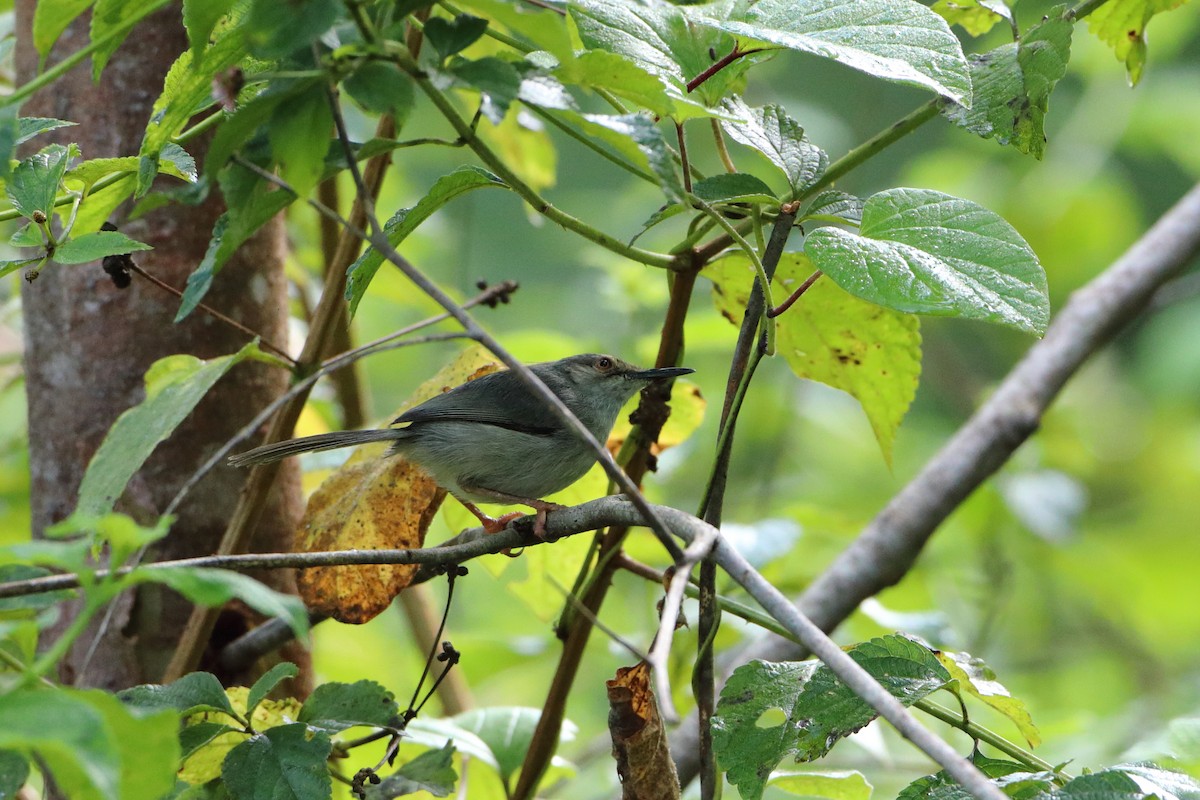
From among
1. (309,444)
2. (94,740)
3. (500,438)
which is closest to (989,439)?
(500,438)

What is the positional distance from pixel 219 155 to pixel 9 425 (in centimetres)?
335

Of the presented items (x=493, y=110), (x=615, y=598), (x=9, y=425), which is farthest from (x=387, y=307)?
(x=493, y=110)

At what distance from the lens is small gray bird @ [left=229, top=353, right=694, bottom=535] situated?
2727mm

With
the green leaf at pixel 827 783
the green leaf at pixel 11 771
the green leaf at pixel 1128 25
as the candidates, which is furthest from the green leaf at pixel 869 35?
the green leaf at pixel 11 771

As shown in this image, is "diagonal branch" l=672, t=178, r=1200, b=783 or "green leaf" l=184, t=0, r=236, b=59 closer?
"green leaf" l=184, t=0, r=236, b=59

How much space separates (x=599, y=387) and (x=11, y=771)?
2.36m

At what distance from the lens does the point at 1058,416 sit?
6.46 metres

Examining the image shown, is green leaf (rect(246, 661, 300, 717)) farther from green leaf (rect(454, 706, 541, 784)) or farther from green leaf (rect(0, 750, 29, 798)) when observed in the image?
green leaf (rect(454, 706, 541, 784))

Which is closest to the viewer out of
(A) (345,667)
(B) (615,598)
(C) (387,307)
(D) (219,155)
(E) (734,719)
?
(D) (219,155)

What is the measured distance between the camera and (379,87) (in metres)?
1.30

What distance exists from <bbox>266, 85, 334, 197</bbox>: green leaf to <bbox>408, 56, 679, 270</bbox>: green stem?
4.6 inches

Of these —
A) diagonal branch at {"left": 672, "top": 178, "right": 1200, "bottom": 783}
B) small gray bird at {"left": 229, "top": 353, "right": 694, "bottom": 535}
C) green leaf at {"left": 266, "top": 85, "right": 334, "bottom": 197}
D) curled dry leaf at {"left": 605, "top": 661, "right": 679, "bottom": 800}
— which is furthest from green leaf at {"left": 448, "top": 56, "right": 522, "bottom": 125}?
diagonal branch at {"left": 672, "top": 178, "right": 1200, "bottom": 783}

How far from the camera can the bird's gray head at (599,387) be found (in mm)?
3521

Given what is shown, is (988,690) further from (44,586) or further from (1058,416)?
(1058,416)
